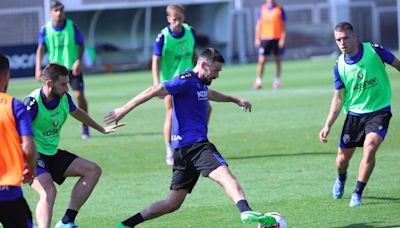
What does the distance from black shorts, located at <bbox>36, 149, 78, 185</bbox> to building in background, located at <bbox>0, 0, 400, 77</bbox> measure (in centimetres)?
2947

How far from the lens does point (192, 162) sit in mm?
8219

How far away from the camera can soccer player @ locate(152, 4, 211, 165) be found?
1328 centimetres

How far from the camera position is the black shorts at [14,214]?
648 centimetres

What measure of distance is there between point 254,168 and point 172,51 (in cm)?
249

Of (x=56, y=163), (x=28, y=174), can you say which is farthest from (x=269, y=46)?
(x=28, y=174)

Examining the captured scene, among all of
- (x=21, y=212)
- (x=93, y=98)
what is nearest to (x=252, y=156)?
(x=21, y=212)

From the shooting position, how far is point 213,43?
41094 millimetres

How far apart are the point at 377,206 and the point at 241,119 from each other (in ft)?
30.0

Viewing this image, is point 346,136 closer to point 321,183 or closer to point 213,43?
point 321,183

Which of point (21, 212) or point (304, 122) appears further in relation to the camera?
point (304, 122)

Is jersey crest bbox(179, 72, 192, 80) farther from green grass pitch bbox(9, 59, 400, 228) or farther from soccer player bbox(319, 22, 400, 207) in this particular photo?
soccer player bbox(319, 22, 400, 207)

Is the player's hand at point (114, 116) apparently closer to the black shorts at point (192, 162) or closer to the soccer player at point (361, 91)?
the black shorts at point (192, 162)

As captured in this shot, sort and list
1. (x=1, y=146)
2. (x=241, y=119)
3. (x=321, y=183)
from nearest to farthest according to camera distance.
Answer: (x=1, y=146) < (x=321, y=183) < (x=241, y=119)

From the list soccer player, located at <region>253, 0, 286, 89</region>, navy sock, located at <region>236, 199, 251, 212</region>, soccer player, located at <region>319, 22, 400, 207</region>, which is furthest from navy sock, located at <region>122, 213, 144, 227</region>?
soccer player, located at <region>253, 0, 286, 89</region>
